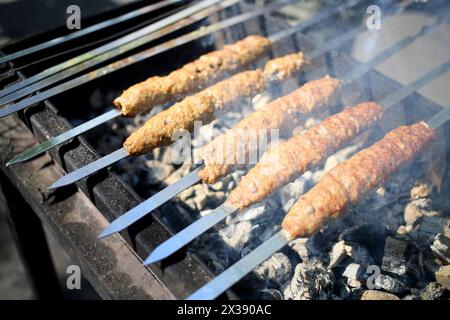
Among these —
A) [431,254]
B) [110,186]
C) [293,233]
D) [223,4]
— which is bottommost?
[431,254]

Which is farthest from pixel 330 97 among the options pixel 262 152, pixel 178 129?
pixel 178 129

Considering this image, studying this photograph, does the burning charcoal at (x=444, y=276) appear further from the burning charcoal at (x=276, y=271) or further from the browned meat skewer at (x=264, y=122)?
the browned meat skewer at (x=264, y=122)

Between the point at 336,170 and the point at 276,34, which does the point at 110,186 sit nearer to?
the point at 336,170

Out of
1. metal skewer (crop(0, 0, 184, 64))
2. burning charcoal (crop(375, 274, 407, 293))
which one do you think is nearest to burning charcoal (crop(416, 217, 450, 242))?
burning charcoal (crop(375, 274, 407, 293))

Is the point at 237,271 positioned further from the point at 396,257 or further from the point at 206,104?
the point at 206,104

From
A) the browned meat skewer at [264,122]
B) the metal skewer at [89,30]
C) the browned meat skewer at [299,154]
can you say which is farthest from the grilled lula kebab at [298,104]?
the metal skewer at [89,30]

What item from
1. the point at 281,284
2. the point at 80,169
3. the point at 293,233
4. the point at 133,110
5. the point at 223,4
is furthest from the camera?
the point at 223,4

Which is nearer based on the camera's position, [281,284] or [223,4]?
[281,284]
